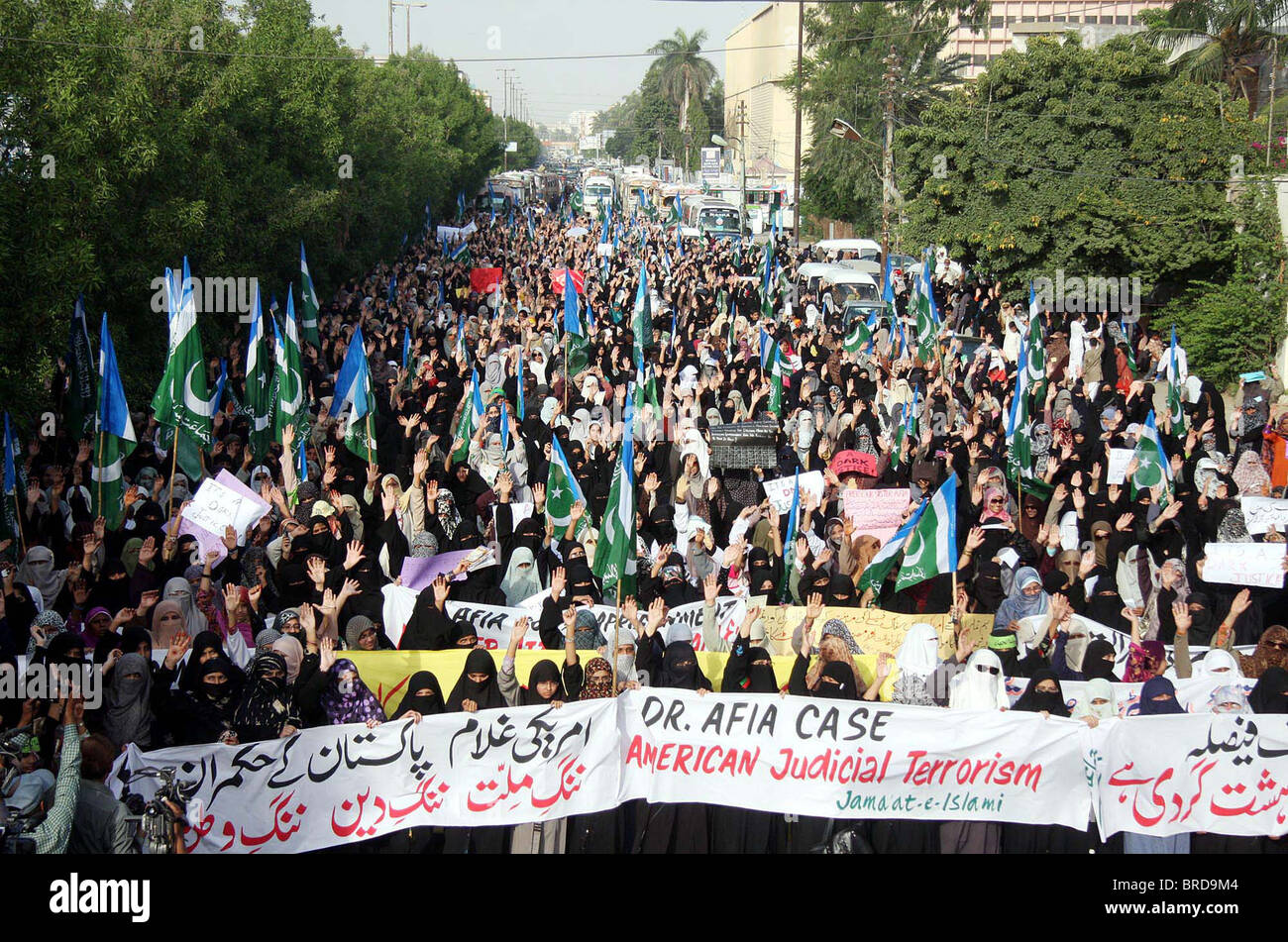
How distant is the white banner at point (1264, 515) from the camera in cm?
948

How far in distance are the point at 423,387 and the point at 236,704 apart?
8.62 meters

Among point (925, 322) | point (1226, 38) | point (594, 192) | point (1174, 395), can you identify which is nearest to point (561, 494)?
point (1174, 395)

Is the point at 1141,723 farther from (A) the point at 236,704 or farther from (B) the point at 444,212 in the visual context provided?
(B) the point at 444,212

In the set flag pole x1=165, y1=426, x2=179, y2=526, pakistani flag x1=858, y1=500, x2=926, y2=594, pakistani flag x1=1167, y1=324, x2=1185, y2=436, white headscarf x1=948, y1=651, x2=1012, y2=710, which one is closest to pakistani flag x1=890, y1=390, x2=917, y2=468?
pakistani flag x1=1167, y1=324, x2=1185, y2=436

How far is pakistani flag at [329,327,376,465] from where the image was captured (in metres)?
11.5

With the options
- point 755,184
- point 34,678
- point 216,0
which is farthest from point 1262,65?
point 755,184

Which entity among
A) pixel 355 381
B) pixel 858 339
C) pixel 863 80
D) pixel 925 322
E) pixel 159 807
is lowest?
pixel 159 807

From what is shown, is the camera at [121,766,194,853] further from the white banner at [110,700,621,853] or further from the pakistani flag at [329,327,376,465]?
the pakistani flag at [329,327,376,465]

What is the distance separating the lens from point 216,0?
19.8 metres

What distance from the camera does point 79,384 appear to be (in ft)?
35.0

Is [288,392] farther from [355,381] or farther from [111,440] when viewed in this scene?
[111,440]

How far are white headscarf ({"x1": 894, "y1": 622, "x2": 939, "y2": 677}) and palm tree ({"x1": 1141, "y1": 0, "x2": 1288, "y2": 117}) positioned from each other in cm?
2049

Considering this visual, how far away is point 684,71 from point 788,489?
92.7 meters

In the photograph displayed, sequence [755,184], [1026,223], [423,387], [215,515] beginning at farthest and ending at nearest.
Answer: [755,184] → [1026,223] → [423,387] → [215,515]
